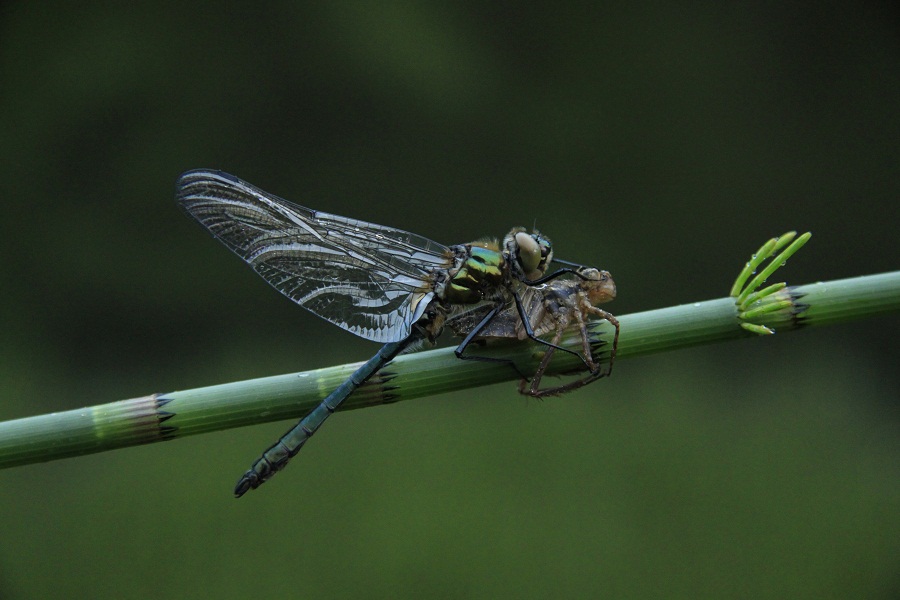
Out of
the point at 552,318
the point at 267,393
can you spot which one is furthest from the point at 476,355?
the point at 267,393

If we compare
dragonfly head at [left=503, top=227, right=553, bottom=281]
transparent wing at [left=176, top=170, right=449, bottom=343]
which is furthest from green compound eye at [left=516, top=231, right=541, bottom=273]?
transparent wing at [left=176, top=170, right=449, bottom=343]

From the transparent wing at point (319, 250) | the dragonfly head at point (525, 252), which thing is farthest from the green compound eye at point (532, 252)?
the transparent wing at point (319, 250)

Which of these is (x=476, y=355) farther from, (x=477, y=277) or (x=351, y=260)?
(x=351, y=260)

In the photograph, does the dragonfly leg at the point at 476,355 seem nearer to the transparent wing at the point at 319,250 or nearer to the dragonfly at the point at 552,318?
the dragonfly at the point at 552,318

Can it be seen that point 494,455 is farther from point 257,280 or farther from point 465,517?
point 257,280

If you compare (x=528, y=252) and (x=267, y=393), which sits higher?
(x=528, y=252)

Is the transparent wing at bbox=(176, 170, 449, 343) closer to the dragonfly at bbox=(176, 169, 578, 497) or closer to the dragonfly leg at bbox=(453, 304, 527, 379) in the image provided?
the dragonfly at bbox=(176, 169, 578, 497)
